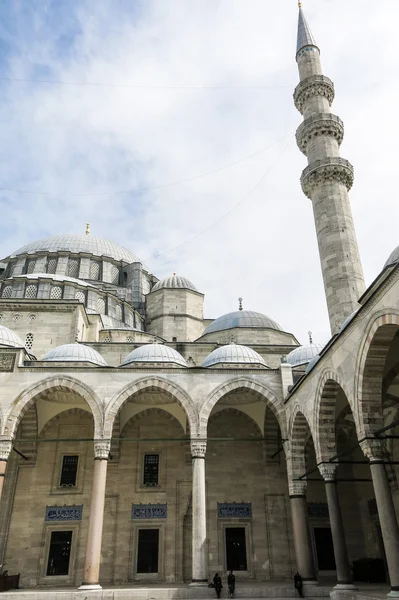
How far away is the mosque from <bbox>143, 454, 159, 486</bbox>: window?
39 millimetres

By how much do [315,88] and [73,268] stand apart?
13.1 meters

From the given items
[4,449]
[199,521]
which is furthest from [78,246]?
[199,521]

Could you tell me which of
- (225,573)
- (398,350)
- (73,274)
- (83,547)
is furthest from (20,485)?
(73,274)

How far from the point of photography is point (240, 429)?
14.3 meters

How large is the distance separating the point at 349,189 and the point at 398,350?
7.97 metres

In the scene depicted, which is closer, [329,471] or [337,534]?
[337,534]

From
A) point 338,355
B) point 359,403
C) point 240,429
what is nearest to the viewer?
point 359,403

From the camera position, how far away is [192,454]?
1127 cm

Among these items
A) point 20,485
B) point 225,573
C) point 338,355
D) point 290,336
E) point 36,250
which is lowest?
point 225,573

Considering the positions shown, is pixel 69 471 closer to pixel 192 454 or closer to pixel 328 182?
pixel 192 454

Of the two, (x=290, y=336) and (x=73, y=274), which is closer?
(x=290, y=336)

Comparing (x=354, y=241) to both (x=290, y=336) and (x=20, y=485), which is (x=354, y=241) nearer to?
(x=290, y=336)

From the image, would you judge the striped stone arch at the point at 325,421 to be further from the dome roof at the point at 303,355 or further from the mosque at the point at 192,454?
the dome roof at the point at 303,355

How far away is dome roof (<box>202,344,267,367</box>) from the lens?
13094 millimetres
